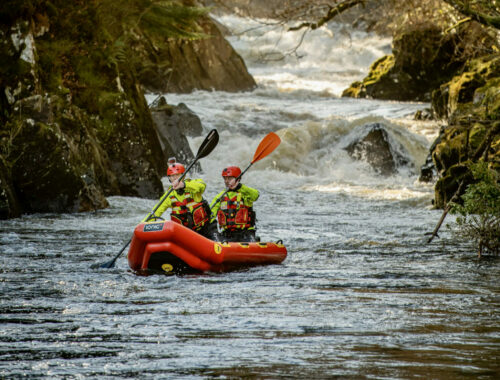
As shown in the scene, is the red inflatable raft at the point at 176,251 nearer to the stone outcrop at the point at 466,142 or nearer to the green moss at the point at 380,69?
Answer: the stone outcrop at the point at 466,142

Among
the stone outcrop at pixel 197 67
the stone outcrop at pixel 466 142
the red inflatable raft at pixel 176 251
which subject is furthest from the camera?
the stone outcrop at pixel 197 67

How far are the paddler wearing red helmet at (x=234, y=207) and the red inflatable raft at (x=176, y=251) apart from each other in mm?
619

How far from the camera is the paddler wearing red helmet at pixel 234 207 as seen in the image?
333 inches

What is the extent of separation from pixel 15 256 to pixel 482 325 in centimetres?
512

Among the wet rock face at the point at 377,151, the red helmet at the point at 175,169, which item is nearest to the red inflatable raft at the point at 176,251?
the red helmet at the point at 175,169

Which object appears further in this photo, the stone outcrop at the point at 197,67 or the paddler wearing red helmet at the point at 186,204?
the stone outcrop at the point at 197,67

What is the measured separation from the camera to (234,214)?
27.9 feet

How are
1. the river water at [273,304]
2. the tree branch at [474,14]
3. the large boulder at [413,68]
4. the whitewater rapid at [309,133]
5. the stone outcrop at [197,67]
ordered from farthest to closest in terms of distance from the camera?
the stone outcrop at [197,67] → the large boulder at [413,68] → the whitewater rapid at [309,133] → the tree branch at [474,14] → the river water at [273,304]

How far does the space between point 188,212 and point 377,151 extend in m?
12.2

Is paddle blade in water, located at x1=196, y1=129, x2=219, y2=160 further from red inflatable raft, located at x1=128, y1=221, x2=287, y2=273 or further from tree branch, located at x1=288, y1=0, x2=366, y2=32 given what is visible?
red inflatable raft, located at x1=128, y1=221, x2=287, y2=273

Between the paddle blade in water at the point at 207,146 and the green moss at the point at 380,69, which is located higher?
the green moss at the point at 380,69

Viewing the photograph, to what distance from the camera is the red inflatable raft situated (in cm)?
738

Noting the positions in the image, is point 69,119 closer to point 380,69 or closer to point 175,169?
point 175,169

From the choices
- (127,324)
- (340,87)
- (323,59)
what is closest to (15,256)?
(127,324)
